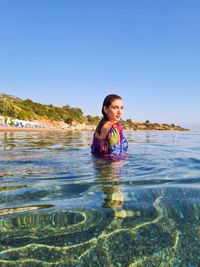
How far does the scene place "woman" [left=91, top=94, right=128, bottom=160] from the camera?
19.3 ft

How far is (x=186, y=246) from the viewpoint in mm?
1760

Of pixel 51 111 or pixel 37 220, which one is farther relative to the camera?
pixel 51 111

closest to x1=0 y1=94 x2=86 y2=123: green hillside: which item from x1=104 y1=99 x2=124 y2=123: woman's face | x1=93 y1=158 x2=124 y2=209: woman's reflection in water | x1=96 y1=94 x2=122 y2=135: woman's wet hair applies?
x1=96 y1=94 x2=122 y2=135: woman's wet hair

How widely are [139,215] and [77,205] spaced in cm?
56

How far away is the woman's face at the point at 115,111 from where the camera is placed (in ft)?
20.0

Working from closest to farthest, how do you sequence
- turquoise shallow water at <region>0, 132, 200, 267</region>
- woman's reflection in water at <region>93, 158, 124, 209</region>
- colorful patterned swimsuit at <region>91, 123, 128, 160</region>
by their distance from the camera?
turquoise shallow water at <region>0, 132, 200, 267</region>, woman's reflection in water at <region>93, 158, 124, 209</region>, colorful patterned swimsuit at <region>91, 123, 128, 160</region>

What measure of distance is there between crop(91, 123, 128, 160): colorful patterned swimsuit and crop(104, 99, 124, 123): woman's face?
16 cm

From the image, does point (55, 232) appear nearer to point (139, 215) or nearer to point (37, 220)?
point (37, 220)

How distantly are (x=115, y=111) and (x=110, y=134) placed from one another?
0.57 metres

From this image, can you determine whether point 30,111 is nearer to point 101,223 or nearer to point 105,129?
point 105,129

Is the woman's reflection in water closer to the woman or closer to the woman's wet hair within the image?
the woman

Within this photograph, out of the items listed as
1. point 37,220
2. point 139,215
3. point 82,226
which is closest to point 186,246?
point 139,215

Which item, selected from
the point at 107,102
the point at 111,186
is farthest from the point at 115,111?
the point at 111,186

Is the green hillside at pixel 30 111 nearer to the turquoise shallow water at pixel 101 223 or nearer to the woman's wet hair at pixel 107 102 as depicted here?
the woman's wet hair at pixel 107 102
